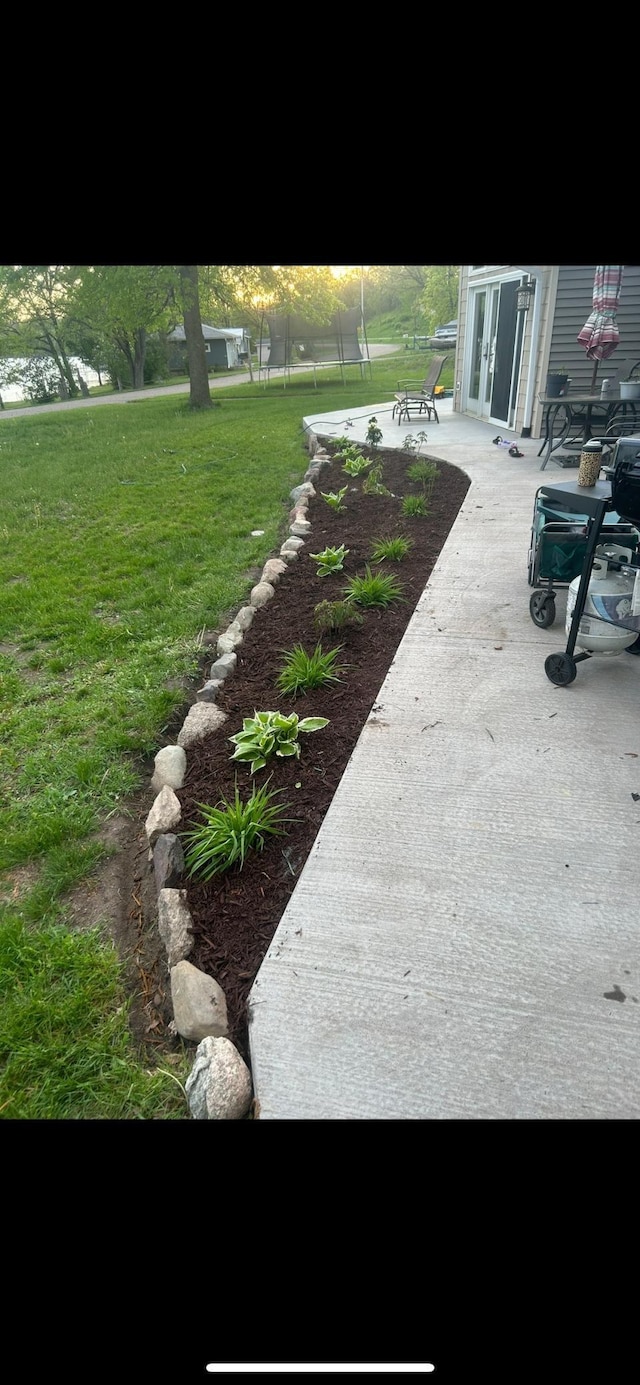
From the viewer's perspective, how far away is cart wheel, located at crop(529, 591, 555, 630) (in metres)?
3.88

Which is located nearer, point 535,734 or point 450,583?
point 535,734

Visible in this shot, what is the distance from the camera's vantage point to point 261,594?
4516mm

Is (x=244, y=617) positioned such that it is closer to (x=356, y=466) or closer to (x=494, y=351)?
(x=356, y=466)

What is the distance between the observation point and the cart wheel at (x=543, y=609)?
3885mm

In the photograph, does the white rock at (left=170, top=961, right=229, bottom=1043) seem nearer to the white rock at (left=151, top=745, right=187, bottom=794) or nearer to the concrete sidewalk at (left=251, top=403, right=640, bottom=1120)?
the concrete sidewalk at (left=251, top=403, right=640, bottom=1120)

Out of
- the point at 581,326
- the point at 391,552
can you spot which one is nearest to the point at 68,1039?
the point at 391,552

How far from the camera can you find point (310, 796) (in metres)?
2.71

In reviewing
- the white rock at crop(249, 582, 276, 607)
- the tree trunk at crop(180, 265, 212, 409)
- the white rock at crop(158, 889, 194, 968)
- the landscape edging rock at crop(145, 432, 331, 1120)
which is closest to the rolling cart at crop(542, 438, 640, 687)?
the landscape edging rock at crop(145, 432, 331, 1120)

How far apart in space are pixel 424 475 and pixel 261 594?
3.09 metres

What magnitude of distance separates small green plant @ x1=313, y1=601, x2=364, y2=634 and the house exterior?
4.41m

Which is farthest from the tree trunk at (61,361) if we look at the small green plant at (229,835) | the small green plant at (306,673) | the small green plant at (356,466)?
the small green plant at (229,835)
